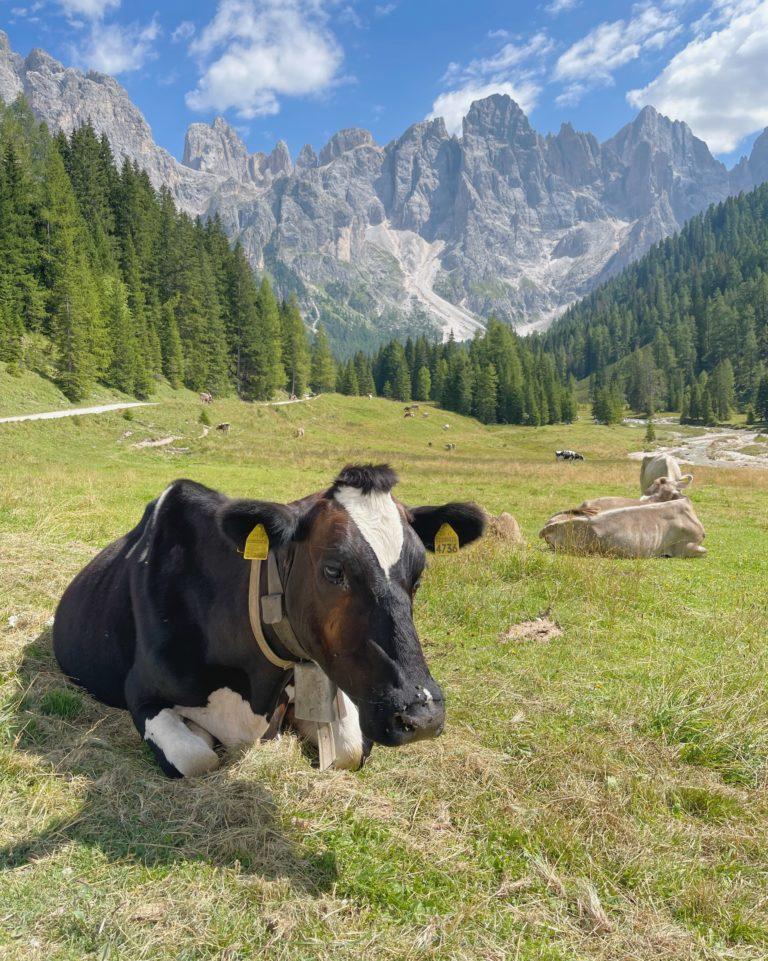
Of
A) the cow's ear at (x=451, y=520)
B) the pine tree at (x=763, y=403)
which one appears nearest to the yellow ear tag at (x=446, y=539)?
the cow's ear at (x=451, y=520)

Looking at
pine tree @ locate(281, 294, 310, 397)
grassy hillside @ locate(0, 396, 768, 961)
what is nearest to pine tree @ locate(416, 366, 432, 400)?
pine tree @ locate(281, 294, 310, 397)

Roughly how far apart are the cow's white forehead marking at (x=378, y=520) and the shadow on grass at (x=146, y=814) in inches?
64.2

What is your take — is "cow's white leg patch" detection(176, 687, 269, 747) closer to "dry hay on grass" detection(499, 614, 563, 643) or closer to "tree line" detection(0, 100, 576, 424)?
"dry hay on grass" detection(499, 614, 563, 643)

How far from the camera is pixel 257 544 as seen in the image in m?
3.31

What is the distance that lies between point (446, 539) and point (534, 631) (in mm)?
3741

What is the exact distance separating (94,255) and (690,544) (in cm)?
5711

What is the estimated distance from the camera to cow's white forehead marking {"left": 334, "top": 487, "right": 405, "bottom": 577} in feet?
10.0

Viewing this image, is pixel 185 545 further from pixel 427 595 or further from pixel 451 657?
pixel 427 595

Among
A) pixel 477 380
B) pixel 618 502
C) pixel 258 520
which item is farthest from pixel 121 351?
pixel 477 380

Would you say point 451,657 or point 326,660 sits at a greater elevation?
point 326,660

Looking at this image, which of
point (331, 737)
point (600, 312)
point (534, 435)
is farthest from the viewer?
point (600, 312)

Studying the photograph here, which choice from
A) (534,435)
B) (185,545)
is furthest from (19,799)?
(534,435)

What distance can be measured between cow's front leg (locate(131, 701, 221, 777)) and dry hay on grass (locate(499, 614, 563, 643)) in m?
3.85

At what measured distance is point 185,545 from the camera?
14.2 ft
